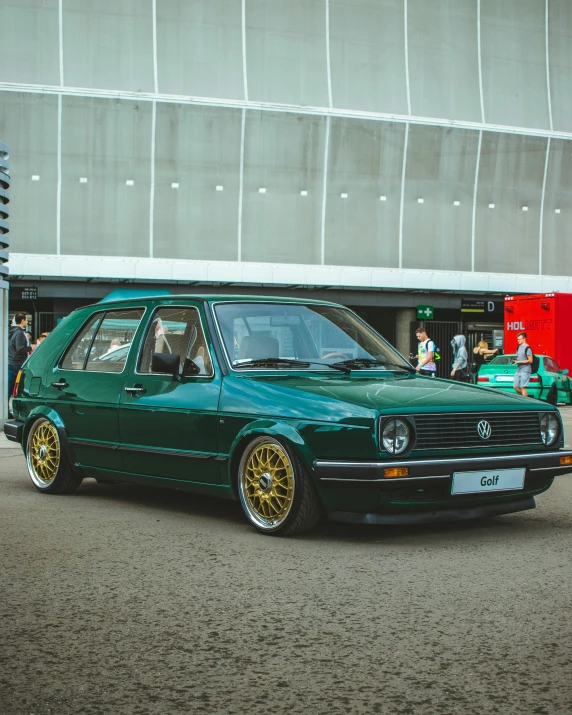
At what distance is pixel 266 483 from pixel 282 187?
26.9 meters

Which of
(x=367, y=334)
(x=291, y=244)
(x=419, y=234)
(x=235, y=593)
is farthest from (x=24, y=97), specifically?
(x=235, y=593)

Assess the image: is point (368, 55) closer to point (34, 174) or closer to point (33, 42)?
point (33, 42)

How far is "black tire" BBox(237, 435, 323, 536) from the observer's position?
18.7 ft

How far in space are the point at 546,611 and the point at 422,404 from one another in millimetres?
1719

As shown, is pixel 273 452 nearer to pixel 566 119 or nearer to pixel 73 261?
pixel 73 261

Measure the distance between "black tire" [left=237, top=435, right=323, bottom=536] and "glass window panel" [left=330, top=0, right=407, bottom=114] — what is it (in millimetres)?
27433

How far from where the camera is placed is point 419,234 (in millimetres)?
33688

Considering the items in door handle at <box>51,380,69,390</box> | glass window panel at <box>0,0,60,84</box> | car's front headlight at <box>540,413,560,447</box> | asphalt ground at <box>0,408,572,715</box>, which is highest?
glass window panel at <box>0,0,60,84</box>

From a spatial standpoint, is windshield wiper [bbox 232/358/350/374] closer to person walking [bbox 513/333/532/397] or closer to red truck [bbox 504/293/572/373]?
person walking [bbox 513/333/532/397]

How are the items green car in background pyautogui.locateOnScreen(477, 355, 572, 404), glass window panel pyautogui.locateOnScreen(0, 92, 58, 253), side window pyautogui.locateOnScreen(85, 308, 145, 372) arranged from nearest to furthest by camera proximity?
1. side window pyautogui.locateOnScreen(85, 308, 145, 372)
2. green car in background pyautogui.locateOnScreen(477, 355, 572, 404)
3. glass window panel pyautogui.locateOnScreen(0, 92, 58, 253)

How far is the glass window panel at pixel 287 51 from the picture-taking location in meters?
31.3

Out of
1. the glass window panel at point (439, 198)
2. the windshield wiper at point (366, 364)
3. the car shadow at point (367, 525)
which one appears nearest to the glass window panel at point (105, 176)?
the glass window panel at point (439, 198)

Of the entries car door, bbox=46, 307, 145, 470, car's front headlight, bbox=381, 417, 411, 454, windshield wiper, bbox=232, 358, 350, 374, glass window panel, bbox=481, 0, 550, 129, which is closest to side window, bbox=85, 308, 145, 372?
car door, bbox=46, 307, 145, 470

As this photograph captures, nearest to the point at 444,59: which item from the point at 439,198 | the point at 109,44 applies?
the point at 439,198
